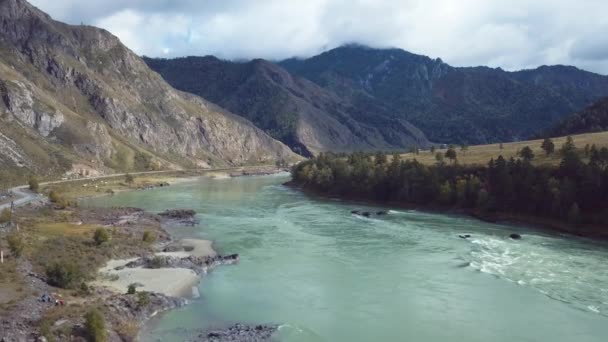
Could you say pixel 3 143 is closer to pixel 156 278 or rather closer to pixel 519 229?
pixel 156 278

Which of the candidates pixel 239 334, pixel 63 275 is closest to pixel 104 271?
pixel 63 275

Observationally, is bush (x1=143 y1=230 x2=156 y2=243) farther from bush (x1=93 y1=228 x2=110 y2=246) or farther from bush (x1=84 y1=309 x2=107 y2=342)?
bush (x1=84 y1=309 x2=107 y2=342)

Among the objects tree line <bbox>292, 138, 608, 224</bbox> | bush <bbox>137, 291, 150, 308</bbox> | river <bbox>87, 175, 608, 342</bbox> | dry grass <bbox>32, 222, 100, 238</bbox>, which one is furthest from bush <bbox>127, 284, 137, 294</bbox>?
tree line <bbox>292, 138, 608, 224</bbox>

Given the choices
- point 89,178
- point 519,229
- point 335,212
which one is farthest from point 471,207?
Result: point 89,178

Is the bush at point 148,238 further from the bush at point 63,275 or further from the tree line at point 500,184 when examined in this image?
the tree line at point 500,184

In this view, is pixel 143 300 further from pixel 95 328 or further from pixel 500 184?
pixel 500 184

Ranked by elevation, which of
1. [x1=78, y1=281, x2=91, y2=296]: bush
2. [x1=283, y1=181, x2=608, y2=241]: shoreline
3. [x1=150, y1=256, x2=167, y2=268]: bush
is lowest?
[x1=150, y1=256, x2=167, y2=268]: bush
